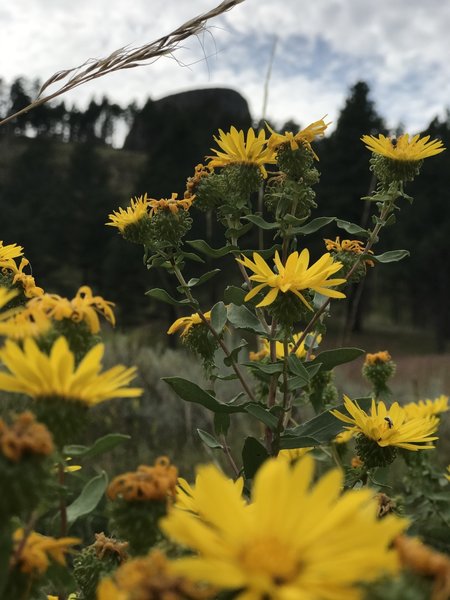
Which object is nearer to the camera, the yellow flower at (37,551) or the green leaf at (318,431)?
the yellow flower at (37,551)

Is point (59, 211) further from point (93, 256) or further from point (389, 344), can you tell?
point (389, 344)

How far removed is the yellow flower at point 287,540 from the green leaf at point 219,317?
1.33 metres

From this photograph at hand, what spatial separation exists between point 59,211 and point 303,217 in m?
32.6

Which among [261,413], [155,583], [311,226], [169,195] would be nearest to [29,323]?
[155,583]

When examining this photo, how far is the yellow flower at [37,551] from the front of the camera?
750 mm

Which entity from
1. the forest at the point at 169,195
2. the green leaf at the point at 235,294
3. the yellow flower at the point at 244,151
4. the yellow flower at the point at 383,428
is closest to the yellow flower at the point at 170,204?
the yellow flower at the point at 244,151

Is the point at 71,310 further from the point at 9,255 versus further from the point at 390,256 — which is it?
the point at 390,256

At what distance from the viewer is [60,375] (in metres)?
0.78

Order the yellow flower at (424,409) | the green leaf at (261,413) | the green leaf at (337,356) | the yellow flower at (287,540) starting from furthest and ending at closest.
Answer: the yellow flower at (424,409)
the green leaf at (337,356)
the green leaf at (261,413)
the yellow flower at (287,540)

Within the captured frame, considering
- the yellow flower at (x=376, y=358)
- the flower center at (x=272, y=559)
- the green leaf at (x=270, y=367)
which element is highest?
the flower center at (x=272, y=559)

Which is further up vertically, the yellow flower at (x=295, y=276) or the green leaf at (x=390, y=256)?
the green leaf at (x=390, y=256)

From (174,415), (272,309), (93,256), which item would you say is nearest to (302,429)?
(272,309)

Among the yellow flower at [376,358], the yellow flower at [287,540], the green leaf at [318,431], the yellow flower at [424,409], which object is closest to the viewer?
the yellow flower at [287,540]

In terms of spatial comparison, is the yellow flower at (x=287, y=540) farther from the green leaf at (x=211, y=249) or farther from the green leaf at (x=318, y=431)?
the green leaf at (x=211, y=249)
